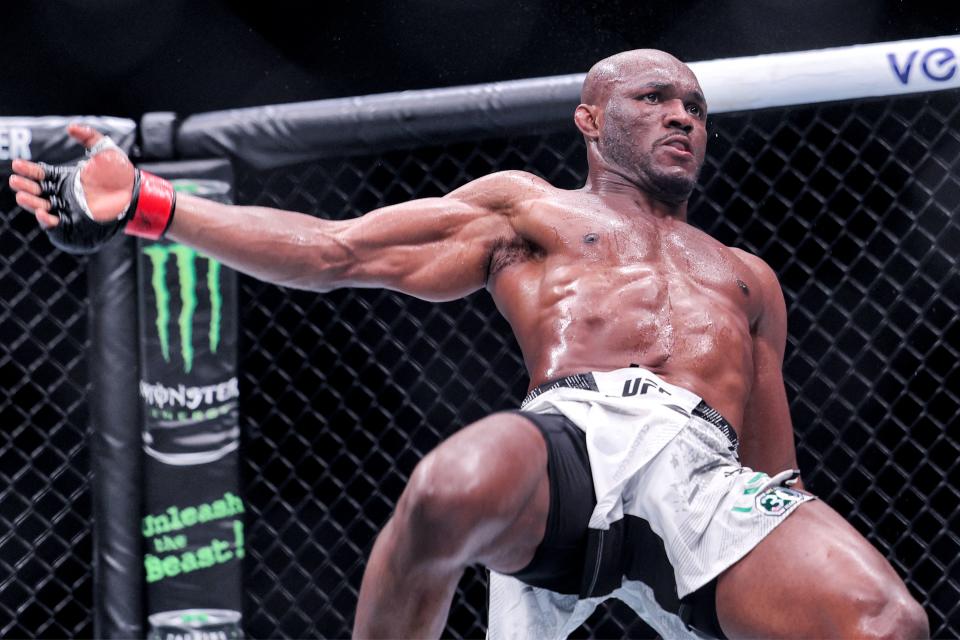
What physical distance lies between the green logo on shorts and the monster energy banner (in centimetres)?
96

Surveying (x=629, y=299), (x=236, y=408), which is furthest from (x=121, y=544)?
(x=629, y=299)

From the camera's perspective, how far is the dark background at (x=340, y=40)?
2760 millimetres

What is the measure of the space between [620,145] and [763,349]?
0.39 m

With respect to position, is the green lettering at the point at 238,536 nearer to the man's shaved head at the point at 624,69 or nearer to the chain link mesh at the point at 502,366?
the chain link mesh at the point at 502,366

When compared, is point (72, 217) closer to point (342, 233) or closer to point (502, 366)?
point (342, 233)

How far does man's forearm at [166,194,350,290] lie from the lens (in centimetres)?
149

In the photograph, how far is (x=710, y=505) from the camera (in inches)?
51.1

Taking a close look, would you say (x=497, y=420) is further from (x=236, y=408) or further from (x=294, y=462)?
(x=294, y=462)

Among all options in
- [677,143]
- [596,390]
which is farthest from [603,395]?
[677,143]

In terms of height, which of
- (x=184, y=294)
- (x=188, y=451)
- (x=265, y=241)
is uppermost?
(x=265, y=241)

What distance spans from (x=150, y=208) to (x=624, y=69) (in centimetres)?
77

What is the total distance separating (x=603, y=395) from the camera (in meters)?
1.37

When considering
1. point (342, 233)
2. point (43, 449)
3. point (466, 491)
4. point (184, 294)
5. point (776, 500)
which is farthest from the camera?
point (43, 449)

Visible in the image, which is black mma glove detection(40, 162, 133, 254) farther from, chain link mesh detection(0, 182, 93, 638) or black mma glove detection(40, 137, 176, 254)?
chain link mesh detection(0, 182, 93, 638)
